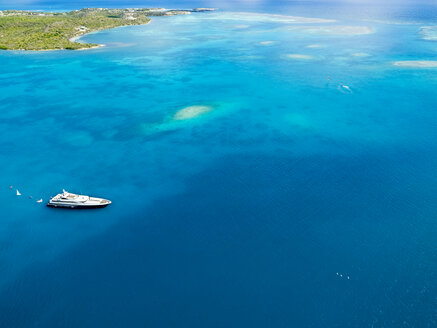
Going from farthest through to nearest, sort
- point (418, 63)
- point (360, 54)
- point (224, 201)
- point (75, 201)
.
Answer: point (360, 54) < point (418, 63) < point (224, 201) < point (75, 201)

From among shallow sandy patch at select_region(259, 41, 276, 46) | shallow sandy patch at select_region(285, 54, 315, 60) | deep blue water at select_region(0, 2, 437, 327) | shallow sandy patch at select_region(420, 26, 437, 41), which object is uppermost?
shallow sandy patch at select_region(420, 26, 437, 41)

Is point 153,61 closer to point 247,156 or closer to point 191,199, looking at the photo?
point 247,156

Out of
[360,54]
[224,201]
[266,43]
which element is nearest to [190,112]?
[224,201]

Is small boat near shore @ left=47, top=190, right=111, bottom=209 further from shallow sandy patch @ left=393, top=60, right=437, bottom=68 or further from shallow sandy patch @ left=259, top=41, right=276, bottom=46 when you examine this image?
shallow sandy patch @ left=259, top=41, right=276, bottom=46

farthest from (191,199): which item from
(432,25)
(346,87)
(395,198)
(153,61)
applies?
(432,25)

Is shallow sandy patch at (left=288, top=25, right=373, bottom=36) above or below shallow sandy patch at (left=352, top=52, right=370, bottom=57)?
above

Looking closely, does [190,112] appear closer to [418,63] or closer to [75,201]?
[75,201]

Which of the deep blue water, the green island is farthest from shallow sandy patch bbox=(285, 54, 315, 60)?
the green island
